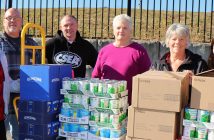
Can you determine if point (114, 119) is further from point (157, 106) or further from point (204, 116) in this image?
point (204, 116)

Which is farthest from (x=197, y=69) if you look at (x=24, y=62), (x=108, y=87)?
(x=24, y=62)

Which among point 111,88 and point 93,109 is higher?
point 111,88

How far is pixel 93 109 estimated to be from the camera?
11.3ft

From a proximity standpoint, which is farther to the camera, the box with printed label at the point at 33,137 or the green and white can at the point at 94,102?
the box with printed label at the point at 33,137

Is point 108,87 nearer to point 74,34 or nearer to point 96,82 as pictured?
point 96,82

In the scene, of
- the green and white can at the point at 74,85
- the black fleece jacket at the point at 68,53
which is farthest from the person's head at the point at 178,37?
the black fleece jacket at the point at 68,53

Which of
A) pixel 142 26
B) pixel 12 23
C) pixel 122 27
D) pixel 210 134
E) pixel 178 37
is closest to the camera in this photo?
pixel 210 134

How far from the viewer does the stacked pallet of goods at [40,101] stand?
138 inches

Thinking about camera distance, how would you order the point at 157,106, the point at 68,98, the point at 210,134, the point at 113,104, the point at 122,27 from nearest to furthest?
the point at 210,134, the point at 157,106, the point at 113,104, the point at 68,98, the point at 122,27

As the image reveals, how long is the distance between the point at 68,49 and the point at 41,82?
1135mm

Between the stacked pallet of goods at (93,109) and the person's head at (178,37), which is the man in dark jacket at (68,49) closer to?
the stacked pallet of goods at (93,109)

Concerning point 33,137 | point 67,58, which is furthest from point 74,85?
point 67,58

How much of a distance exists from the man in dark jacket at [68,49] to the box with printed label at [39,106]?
3.31 ft

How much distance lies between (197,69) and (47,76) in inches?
58.3
